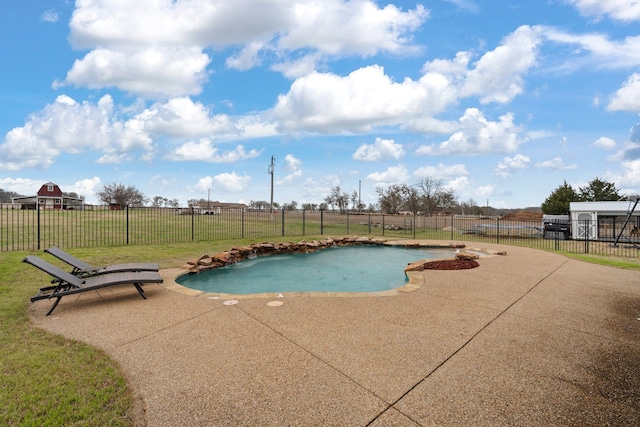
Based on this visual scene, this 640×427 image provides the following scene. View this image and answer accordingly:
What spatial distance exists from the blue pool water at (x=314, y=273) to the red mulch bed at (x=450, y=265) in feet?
2.49

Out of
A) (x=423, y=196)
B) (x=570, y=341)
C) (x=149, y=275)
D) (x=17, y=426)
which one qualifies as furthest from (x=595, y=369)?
(x=423, y=196)

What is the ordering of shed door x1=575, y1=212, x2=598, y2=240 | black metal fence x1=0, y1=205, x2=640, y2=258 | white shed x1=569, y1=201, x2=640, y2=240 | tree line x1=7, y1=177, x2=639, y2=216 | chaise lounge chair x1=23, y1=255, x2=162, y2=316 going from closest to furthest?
chaise lounge chair x1=23, y1=255, x2=162, y2=316, black metal fence x1=0, y1=205, x2=640, y2=258, white shed x1=569, y1=201, x2=640, y2=240, shed door x1=575, y1=212, x2=598, y2=240, tree line x1=7, y1=177, x2=639, y2=216

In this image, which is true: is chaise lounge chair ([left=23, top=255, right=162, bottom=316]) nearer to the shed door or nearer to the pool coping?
the pool coping

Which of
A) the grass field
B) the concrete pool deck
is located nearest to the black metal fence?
the grass field

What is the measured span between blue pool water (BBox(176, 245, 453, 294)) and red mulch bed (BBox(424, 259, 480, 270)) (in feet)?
2.49

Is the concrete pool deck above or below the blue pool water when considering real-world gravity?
above

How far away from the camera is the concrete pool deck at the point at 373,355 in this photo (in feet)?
7.62

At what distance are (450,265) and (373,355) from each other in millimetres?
5793

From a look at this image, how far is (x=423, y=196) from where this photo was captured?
153ft

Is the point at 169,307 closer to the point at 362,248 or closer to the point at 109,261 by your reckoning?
the point at 109,261

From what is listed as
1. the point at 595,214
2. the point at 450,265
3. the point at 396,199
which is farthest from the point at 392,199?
the point at 450,265

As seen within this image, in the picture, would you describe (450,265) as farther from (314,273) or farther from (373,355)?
(373,355)

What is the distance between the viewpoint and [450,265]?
8172 mm

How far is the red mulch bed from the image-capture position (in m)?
7.99
